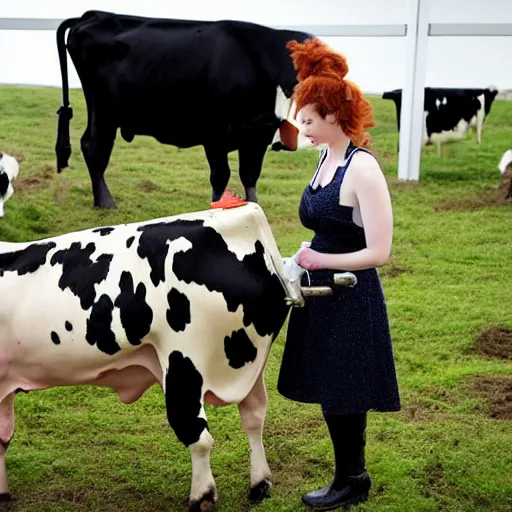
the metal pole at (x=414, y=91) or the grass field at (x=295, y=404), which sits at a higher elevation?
the metal pole at (x=414, y=91)

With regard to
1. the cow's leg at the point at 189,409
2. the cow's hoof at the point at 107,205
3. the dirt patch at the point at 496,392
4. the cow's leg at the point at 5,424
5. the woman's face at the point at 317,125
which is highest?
the woman's face at the point at 317,125

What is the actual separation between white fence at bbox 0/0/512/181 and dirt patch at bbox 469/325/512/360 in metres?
3.32

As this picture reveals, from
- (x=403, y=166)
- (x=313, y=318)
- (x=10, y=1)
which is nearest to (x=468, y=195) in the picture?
(x=403, y=166)

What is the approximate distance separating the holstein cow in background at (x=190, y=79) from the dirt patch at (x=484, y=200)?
5.97 ft

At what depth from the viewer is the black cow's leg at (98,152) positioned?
629 centimetres

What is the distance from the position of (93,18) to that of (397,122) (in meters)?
2.93

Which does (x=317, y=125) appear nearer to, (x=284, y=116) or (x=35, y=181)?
(x=284, y=116)

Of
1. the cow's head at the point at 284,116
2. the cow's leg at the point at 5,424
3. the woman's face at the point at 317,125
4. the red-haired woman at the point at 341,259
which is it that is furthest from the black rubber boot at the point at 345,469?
the cow's head at the point at 284,116

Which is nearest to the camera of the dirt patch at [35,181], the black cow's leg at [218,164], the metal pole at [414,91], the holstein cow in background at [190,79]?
the holstein cow in background at [190,79]

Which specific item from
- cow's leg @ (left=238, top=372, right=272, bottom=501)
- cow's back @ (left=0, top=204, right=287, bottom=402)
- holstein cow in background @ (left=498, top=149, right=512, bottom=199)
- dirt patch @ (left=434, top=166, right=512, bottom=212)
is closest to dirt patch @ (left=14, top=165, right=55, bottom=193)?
dirt patch @ (left=434, top=166, right=512, bottom=212)

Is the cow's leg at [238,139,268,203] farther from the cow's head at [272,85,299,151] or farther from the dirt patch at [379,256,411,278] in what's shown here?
the dirt patch at [379,256,411,278]

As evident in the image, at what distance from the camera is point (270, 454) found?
10.4 ft

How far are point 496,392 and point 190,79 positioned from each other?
9.94 feet

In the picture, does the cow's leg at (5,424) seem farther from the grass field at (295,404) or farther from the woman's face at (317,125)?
the woman's face at (317,125)
